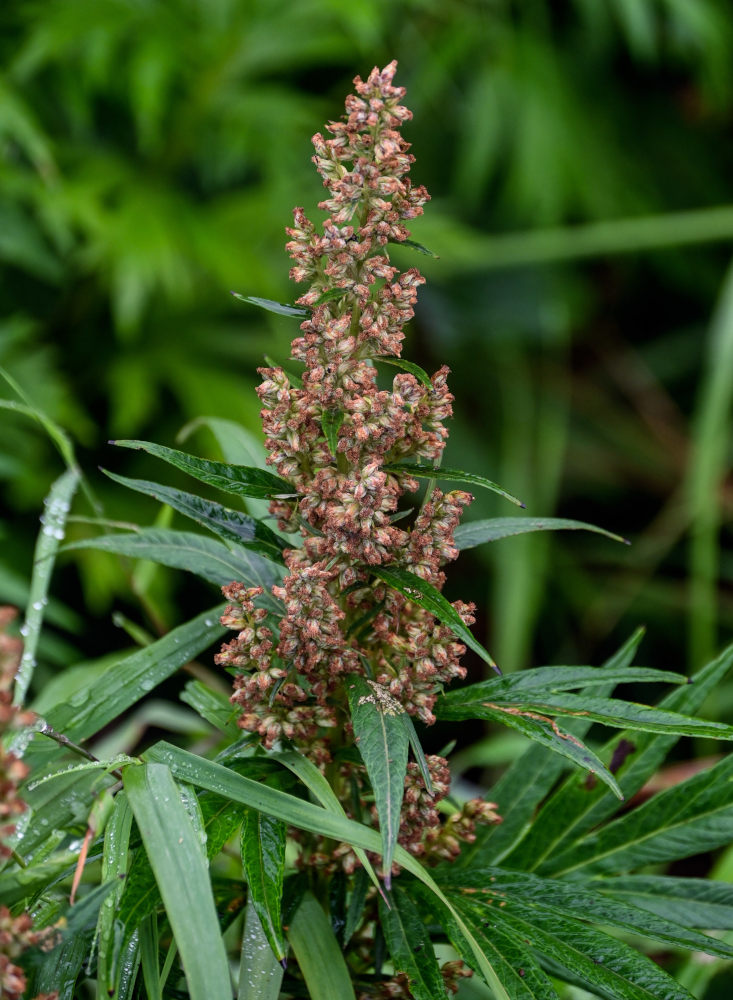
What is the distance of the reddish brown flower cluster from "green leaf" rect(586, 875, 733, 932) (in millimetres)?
345

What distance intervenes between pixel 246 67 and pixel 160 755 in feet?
5.42

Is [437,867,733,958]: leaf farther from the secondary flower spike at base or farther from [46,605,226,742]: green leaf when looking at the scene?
[46,605,226,742]: green leaf

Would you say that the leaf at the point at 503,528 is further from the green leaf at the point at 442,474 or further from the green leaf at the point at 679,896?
the green leaf at the point at 679,896

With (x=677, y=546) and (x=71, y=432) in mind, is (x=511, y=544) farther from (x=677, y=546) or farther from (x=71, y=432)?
(x=71, y=432)

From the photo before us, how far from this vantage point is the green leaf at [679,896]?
57cm

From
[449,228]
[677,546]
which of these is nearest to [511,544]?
[677,546]

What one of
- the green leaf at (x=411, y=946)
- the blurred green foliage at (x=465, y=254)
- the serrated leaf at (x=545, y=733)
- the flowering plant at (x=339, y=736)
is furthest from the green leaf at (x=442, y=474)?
the blurred green foliage at (x=465, y=254)

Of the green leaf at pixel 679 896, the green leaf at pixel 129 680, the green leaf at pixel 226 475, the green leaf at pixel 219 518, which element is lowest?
the green leaf at pixel 679 896

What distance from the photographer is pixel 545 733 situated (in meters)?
0.46

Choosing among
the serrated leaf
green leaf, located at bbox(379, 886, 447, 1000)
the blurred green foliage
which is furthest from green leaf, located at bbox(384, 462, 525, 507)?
the blurred green foliage

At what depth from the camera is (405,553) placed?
1.61ft

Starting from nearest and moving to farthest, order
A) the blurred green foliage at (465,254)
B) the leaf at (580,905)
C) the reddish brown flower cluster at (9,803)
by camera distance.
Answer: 1. the reddish brown flower cluster at (9,803)
2. the leaf at (580,905)
3. the blurred green foliage at (465,254)

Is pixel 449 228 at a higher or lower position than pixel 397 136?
higher

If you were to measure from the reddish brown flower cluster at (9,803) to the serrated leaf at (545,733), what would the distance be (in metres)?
0.22
